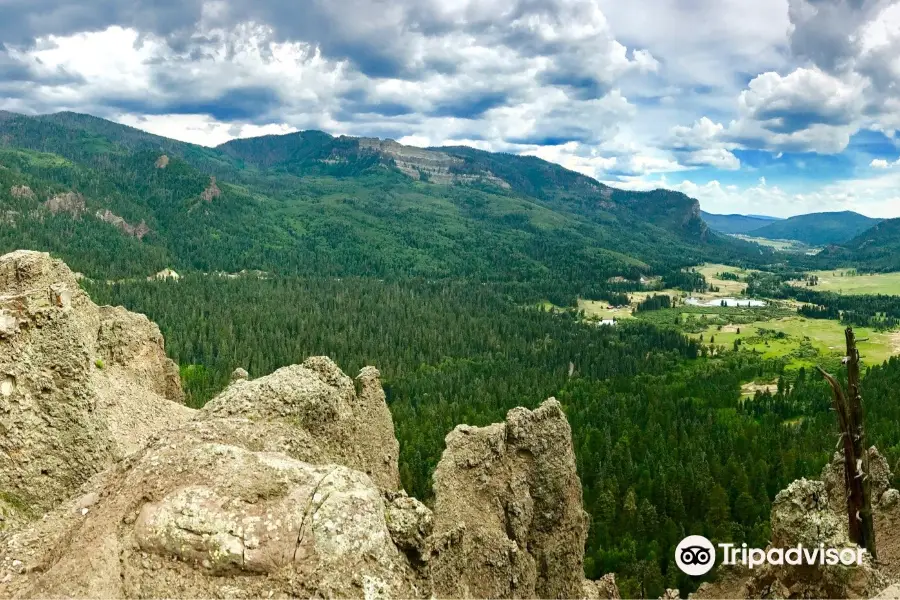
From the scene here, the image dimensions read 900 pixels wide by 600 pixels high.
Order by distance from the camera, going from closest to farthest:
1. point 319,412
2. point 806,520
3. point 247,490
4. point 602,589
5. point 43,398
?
1. point 247,490
2. point 43,398
3. point 319,412
4. point 806,520
5. point 602,589

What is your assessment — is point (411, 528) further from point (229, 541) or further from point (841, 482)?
point (841, 482)

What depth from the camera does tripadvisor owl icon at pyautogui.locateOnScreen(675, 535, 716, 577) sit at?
3559cm

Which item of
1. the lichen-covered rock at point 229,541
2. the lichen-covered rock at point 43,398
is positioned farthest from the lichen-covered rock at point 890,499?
the lichen-covered rock at point 43,398

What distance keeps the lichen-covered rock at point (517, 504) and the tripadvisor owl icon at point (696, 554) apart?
237 inches

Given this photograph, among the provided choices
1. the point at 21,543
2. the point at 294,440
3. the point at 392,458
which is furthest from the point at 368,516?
the point at 392,458

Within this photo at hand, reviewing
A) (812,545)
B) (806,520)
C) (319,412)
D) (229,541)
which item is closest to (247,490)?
(229,541)

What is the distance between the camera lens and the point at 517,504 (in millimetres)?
33875

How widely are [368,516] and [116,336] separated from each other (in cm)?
3995

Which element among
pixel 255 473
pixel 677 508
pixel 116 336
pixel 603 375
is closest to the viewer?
pixel 255 473

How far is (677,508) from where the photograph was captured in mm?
81000

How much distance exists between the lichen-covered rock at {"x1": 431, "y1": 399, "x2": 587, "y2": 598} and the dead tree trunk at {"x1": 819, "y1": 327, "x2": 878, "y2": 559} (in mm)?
14463

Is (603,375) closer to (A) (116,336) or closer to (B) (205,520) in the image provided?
(A) (116,336)

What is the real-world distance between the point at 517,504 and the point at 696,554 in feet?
38.5

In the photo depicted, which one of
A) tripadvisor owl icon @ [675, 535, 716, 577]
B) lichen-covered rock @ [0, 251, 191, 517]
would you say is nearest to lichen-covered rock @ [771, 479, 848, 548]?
tripadvisor owl icon @ [675, 535, 716, 577]
